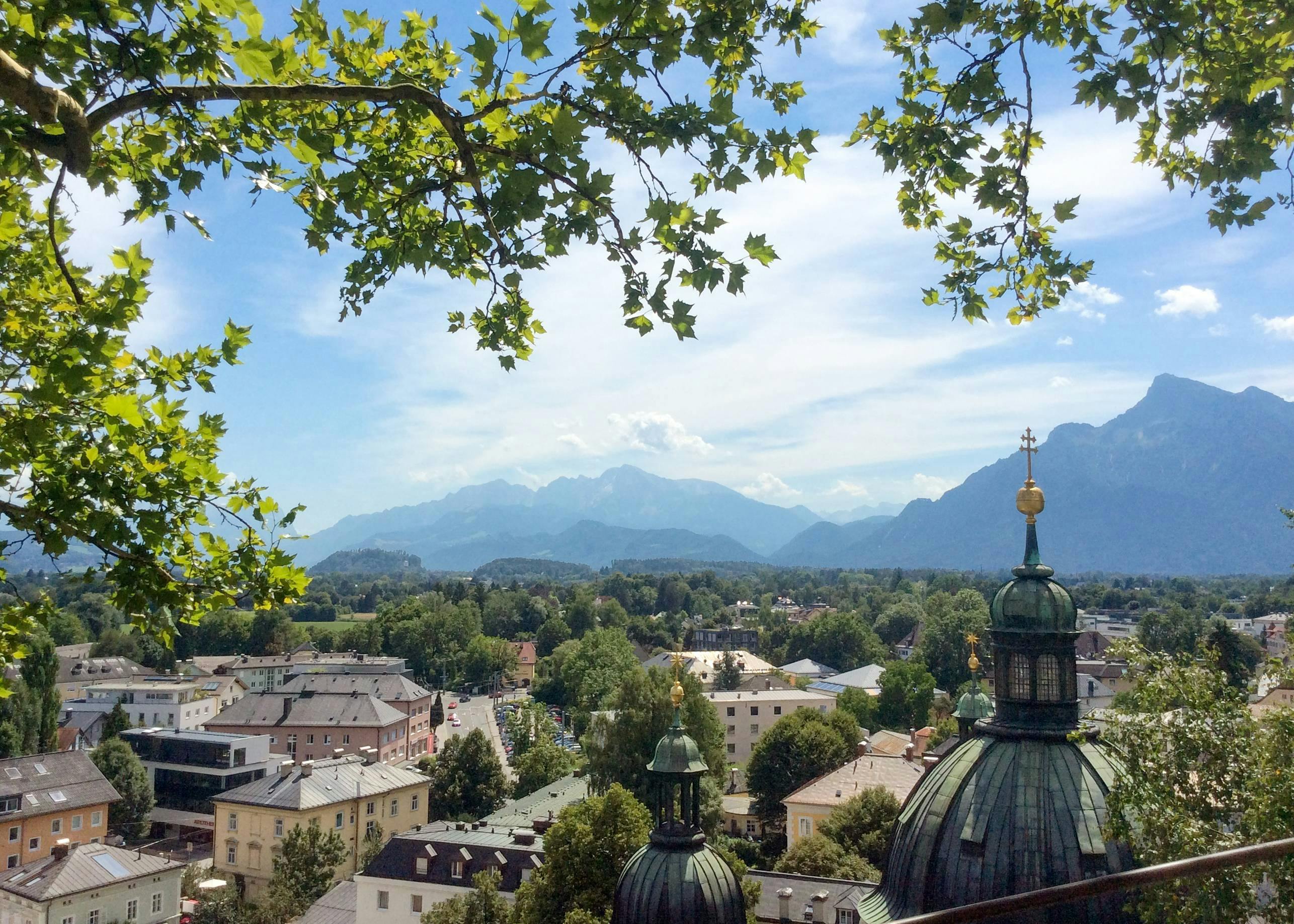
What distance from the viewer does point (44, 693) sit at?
54.5 metres

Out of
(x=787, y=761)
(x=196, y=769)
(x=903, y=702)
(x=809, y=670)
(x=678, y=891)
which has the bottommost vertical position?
(x=809, y=670)

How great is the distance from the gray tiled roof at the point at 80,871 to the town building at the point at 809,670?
70191mm

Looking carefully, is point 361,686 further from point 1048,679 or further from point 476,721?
point 1048,679

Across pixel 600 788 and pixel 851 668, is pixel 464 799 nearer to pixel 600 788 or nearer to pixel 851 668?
pixel 600 788

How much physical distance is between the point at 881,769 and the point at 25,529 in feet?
146

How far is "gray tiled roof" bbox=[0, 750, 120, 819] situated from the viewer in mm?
42969

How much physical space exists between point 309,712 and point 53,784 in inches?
1038

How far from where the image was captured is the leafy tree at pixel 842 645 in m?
113

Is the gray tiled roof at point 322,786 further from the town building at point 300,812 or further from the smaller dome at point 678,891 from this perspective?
the smaller dome at point 678,891

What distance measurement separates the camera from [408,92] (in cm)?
585

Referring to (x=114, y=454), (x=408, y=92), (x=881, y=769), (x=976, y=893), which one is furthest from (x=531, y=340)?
(x=881, y=769)

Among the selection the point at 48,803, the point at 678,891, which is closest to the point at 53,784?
the point at 48,803

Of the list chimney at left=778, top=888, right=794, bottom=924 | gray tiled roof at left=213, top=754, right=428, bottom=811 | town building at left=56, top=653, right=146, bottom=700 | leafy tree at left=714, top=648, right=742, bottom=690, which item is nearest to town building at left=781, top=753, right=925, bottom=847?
chimney at left=778, top=888, right=794, bottom=924

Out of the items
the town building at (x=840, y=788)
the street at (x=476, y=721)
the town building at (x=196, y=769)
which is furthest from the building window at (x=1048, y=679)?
the town building at (x=196, y=769)
